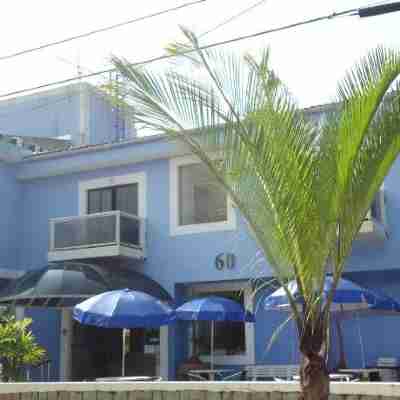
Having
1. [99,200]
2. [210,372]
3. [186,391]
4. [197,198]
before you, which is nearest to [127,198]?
[99,200]

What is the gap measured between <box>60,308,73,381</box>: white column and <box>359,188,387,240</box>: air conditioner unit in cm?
868

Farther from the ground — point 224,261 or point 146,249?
point 146,249

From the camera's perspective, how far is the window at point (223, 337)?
1867 cm

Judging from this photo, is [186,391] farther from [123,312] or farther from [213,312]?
[213,312]

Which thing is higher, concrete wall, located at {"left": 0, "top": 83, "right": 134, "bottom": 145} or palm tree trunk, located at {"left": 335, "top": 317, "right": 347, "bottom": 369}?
concrete wall, located at {"left": 0, "top": 83, "right": 134, "bottom": 145}

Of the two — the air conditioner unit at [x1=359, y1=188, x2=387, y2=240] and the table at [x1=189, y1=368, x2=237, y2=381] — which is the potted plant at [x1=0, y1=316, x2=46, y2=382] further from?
the air conditioner unit at [x1=359, y1=188, x2=387, y2=240]

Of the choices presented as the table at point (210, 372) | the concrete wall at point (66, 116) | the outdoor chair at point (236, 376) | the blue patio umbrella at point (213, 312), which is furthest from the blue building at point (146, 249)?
the concrete wall at point (66, 116)

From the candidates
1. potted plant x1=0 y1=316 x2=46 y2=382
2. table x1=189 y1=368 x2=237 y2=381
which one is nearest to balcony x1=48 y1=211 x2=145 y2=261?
table x1=189 y1=368 x2=237 y2=381

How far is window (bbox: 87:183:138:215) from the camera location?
65.9 ft

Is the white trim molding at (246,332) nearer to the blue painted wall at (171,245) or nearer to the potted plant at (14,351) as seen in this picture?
the blue painted wall at (171,245)

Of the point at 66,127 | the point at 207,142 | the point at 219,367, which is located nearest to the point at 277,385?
the point at 207,142

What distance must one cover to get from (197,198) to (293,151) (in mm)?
12654

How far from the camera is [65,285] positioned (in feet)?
56.4

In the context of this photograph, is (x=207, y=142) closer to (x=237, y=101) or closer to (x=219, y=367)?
(x=237, y=101)
